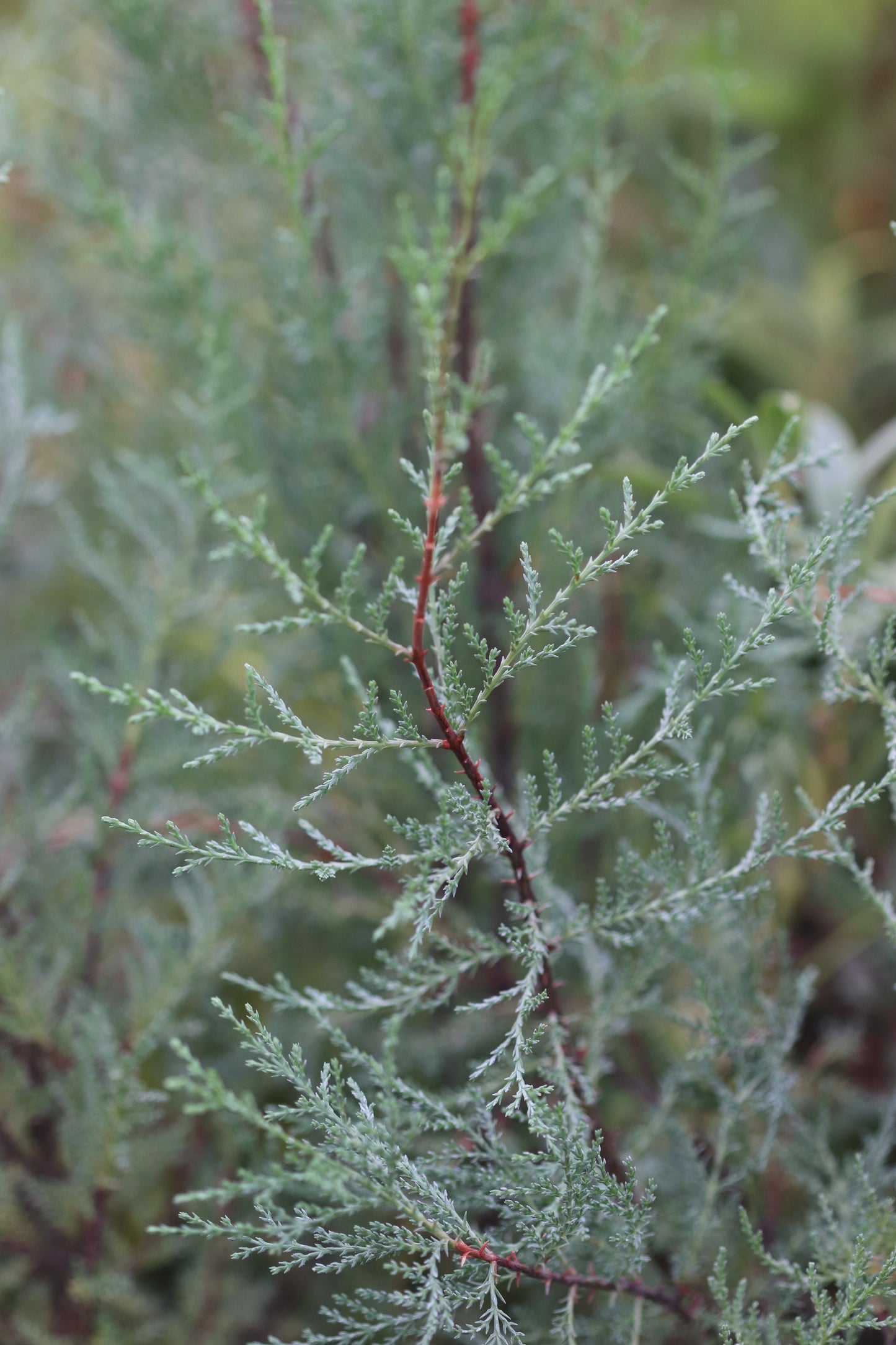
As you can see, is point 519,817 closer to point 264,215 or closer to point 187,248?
point 187,248

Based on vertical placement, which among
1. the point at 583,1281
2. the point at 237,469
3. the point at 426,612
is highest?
the point at 237,469

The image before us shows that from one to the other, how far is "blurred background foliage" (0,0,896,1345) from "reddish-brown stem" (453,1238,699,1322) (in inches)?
9.4

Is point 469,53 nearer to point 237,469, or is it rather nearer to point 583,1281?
point 237,469

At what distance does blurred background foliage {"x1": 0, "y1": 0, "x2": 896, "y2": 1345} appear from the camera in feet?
2.07

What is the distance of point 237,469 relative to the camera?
2.66 feet

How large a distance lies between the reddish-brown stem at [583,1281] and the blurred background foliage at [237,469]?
240 mm

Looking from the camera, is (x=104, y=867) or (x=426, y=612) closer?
(x=426, y=612)

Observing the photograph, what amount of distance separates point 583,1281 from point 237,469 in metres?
0.61

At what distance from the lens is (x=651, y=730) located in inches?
29.3

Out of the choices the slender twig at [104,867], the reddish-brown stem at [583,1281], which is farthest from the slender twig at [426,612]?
the slender twig at [104,867]

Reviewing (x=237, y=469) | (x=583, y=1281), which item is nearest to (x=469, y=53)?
(x=237, y=469)

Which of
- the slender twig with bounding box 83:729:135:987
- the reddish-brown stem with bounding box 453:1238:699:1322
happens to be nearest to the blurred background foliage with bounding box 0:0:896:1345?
the slender twig with bounding box 83:729:135:987

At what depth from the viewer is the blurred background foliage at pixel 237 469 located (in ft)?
2.07

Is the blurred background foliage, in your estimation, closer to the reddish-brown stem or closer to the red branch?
the red branch
